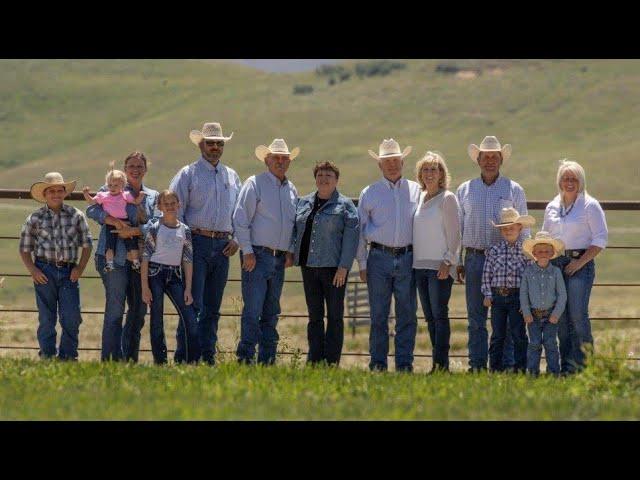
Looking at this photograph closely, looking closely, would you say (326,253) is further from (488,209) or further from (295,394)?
(295,394)

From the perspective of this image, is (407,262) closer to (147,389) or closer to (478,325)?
(478,325)

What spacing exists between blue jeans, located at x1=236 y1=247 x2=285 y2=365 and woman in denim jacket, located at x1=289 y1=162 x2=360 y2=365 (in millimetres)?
231

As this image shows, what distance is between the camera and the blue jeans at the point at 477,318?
965 cm

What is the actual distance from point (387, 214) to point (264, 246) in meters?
0.93

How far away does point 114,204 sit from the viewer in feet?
31.6

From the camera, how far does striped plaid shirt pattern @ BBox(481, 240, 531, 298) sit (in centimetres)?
952

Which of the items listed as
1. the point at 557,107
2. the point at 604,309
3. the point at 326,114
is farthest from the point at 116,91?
the point at 604,309

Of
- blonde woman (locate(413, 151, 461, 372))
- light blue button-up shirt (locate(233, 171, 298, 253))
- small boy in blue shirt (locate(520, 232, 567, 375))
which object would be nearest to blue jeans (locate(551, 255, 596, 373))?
small boy in blue shirt (locate(520, 232, 567, 375))

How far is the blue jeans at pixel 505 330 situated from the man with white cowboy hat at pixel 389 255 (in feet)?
1.89

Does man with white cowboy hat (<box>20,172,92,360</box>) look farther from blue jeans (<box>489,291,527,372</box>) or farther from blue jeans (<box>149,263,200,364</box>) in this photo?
blue jeans (<box>489,291,527,372</box>)

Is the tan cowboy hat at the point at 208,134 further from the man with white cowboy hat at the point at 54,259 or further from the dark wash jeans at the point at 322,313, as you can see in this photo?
the dark wash jeans at the point at 322,313

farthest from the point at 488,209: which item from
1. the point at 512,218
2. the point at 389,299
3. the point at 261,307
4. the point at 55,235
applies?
the point at 55,235

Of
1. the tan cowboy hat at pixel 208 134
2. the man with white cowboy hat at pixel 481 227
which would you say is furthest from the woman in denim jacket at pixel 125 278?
the man with white cowboy hat at pixel 481 227
